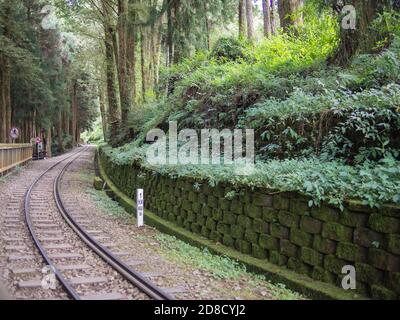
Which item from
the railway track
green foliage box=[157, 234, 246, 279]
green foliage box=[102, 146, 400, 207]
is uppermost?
green foliage box=[102, 146, 400, 207]

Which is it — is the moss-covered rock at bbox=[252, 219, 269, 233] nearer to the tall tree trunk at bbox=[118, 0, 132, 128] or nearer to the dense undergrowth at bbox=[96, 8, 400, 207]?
the dense undergrowth at bbox=[96, 8, 400, 207]

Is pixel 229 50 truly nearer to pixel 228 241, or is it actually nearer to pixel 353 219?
pixel 228 241

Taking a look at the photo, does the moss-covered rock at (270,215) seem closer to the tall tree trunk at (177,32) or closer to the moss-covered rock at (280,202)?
the moss-covered rock at (280,202)

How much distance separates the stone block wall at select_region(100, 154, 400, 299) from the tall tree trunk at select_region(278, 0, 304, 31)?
8.10 m

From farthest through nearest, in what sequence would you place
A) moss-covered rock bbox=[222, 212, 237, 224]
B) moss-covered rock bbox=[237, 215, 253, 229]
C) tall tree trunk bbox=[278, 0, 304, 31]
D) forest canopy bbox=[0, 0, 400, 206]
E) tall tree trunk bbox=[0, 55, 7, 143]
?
1. tall tree trunk bbox=[0, 55, 7, 143]
2. tall tree trunk bbox=[278, 0, 304, 31]
3. moss-covered rock bbox=[222, 212, 237, 224]
4. moss-covered rock bbox=[237, 215, 253, 229]
5. forest canopy bbox=[0, 0, 400, 206]

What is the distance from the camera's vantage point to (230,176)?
7.88m

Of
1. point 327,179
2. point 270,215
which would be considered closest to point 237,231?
point 270,215

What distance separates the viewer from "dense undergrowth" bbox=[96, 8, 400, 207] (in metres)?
6.08

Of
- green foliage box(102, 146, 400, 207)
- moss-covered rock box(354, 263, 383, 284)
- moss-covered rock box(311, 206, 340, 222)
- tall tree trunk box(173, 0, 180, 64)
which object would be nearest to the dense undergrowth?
green foliage box(102, 146, 400, 207)

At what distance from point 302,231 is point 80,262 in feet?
13.2

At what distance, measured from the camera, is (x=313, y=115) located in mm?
8234

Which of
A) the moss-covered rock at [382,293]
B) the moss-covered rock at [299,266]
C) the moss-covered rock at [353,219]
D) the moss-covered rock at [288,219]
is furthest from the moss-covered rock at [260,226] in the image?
the moss-covered rock at [382,293]

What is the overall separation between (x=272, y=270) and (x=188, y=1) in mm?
16233

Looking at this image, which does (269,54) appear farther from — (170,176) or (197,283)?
(197,283)
